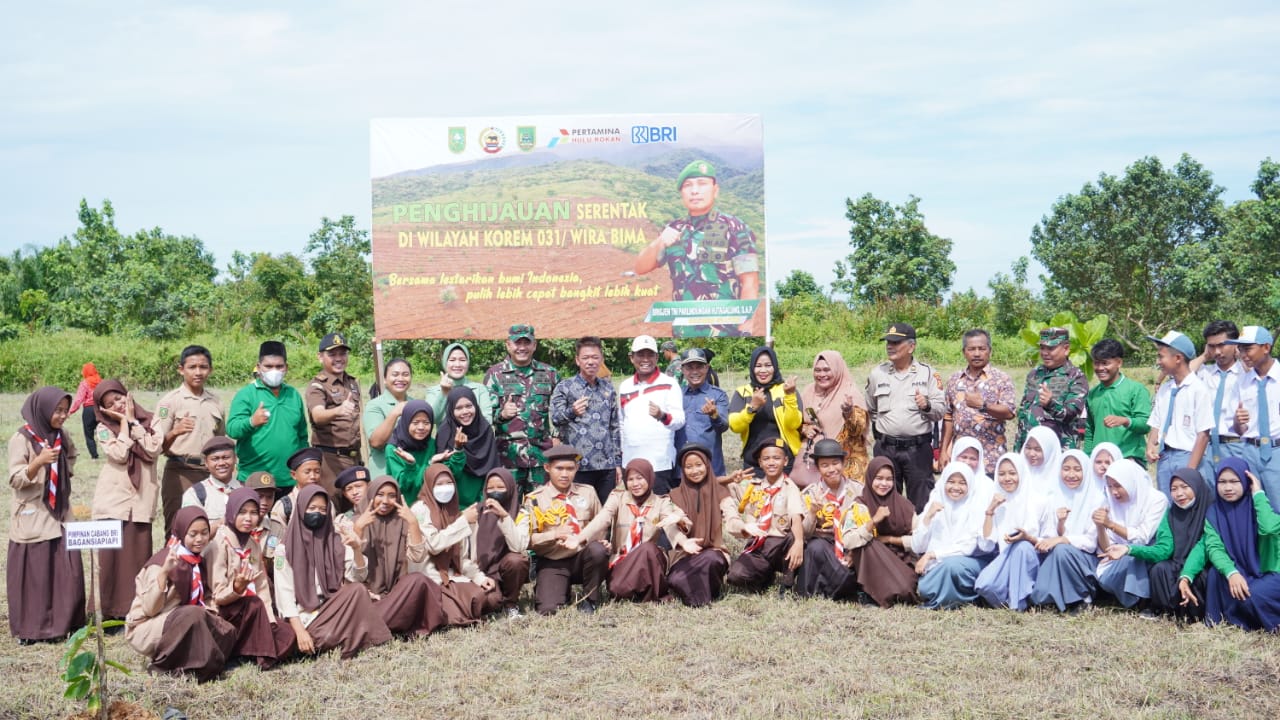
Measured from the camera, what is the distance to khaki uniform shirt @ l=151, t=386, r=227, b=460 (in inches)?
234

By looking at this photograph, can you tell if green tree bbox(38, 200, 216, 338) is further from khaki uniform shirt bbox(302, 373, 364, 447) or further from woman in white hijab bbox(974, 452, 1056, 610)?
woman in white hijab bbox(974, 452, 1056, 610)

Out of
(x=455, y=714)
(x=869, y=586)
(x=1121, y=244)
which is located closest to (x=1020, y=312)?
(x=1121, y=244)

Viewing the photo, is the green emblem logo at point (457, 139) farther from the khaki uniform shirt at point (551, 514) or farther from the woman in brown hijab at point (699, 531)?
the woman in brown hijab at point (699, 531)

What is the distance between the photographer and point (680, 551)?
6254 mm

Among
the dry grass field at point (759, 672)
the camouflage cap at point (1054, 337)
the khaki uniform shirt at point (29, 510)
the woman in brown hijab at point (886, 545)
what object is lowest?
the dry grass field at point (759, 672)

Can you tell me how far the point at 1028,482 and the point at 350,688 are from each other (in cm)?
396

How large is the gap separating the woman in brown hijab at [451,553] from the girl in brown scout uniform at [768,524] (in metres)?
1.53

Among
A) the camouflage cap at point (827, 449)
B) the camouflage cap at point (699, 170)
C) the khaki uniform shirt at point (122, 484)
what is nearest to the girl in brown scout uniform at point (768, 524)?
the camouflage cap at point (827, 449)

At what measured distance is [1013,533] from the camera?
232 inches

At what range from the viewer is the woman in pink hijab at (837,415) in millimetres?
6801

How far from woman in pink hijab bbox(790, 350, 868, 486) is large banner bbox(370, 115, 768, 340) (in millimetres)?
1825

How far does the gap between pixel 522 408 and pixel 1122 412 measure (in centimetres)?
378

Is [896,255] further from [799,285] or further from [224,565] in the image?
[224,565]

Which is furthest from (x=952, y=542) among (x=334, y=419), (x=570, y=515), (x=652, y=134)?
(x=652, y=134)
